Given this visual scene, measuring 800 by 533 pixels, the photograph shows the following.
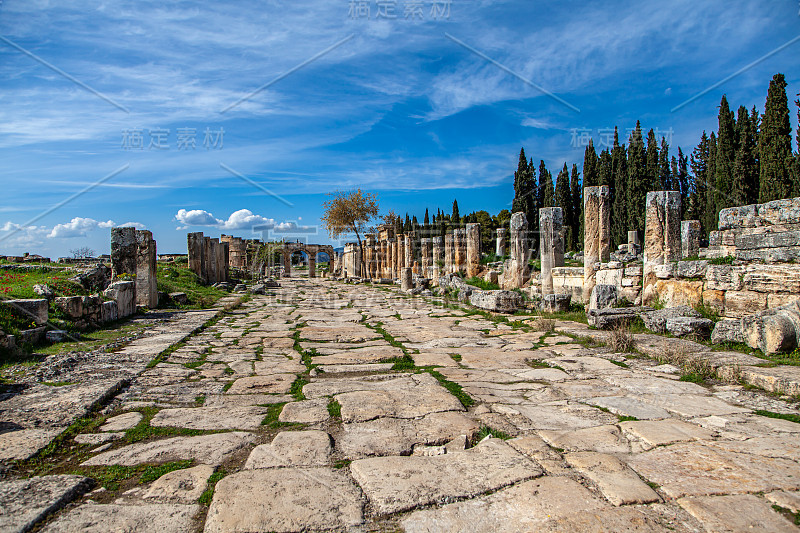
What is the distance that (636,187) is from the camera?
3428 cm

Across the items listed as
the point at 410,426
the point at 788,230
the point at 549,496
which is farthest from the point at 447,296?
the point at 549,496

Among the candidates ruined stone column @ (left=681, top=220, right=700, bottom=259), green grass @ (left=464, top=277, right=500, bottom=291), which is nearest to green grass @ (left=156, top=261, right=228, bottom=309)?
green grass @ (left=464, top=277, right=500, bottom=291)

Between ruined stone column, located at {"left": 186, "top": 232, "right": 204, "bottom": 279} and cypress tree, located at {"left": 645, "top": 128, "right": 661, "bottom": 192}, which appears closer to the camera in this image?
ruined stone column, located at {"left": 186, "top": 232, "right": 204, "bottom": 279}

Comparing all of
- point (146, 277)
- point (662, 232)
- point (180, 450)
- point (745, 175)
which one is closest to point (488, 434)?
point (180, 450)

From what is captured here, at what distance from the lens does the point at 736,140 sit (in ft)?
97.4

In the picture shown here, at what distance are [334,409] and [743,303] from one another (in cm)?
663

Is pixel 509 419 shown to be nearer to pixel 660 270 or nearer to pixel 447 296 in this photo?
pixel 660 270

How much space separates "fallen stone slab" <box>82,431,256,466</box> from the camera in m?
2.83

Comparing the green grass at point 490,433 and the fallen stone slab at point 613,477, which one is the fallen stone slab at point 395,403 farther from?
the fallen stone slab at point 613,477

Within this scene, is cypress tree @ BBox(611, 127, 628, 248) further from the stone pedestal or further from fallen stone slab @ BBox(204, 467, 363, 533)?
fallen stone slab @ BBox(204, 467, 363, 533)

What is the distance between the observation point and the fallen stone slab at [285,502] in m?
2.11

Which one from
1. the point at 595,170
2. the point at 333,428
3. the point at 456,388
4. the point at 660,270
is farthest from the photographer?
the point at 595,170

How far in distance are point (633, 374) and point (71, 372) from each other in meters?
6.10

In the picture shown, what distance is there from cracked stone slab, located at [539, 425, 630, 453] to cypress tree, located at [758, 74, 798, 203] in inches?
987
